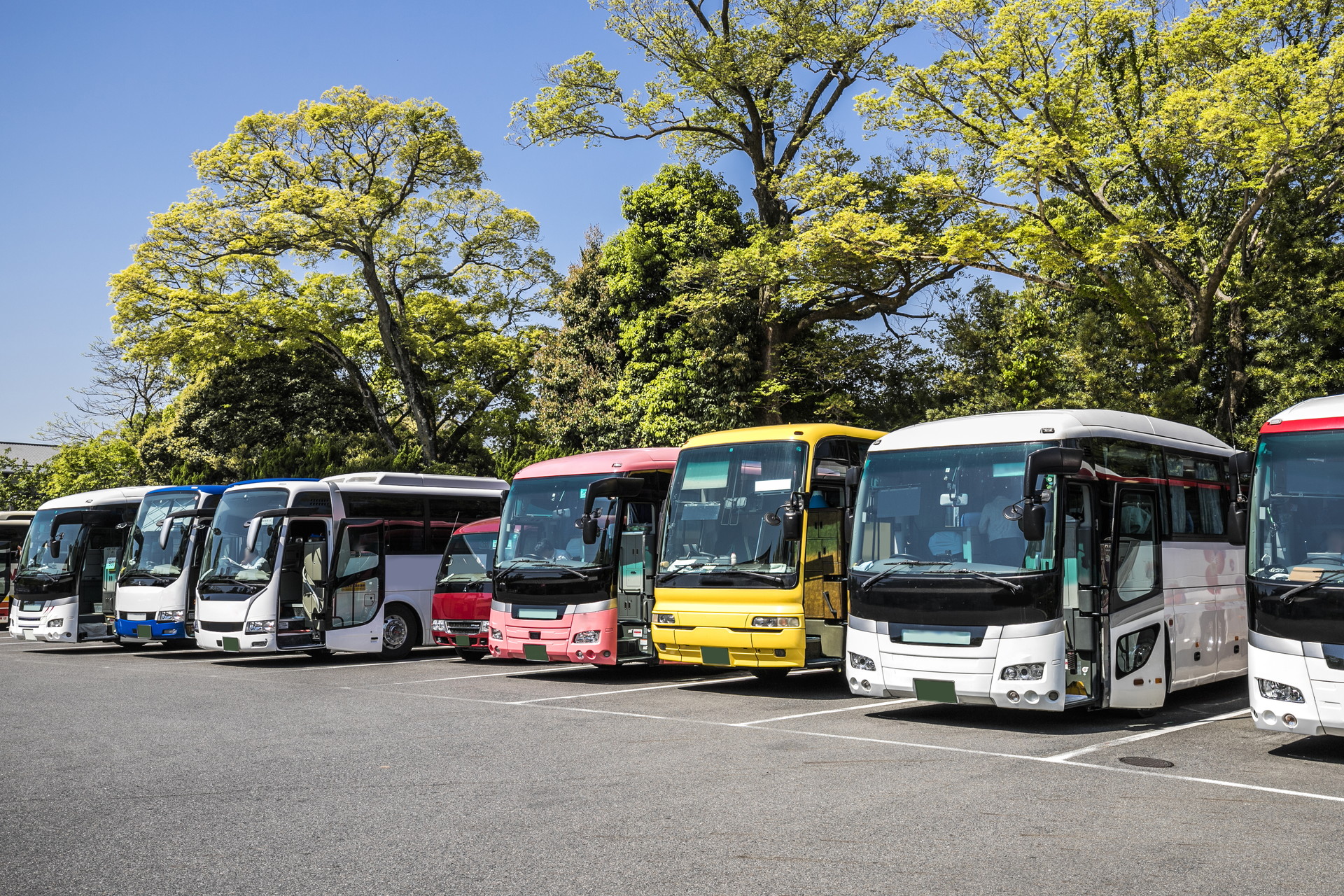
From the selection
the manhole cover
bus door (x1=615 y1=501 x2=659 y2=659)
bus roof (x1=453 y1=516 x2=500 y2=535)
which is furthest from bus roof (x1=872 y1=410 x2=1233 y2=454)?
bus roof (x1=453 y1=516 x2=500 y2=535)

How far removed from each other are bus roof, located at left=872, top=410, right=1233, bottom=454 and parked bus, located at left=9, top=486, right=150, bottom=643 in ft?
52.5

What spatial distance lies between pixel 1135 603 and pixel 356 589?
11.7m

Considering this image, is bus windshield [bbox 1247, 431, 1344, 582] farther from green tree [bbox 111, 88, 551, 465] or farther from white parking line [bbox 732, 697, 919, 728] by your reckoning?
green tree [bbox 111, 88, 551, 465]

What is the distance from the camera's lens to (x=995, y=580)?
Result: 9930mm

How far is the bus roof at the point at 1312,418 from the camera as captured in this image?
912cm

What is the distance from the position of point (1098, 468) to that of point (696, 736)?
4.44 metres

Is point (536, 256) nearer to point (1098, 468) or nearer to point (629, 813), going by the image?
point (1098, 468)

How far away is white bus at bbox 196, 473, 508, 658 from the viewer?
17031 millimetres

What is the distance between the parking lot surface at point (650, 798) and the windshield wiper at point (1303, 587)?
4.19 ft

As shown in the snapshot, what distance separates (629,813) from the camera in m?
6.88

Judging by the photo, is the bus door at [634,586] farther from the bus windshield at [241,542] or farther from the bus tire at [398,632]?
the bus windshield at [241,542]

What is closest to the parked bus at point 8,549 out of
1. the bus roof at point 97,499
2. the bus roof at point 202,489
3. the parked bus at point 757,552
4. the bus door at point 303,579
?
the bus roof at point 97,499

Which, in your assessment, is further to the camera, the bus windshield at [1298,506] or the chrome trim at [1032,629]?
the chrome trim at [1032,629]

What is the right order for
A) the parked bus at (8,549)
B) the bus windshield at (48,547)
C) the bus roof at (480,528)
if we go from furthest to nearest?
the parked bus at (8,549), the bus windshield at (48,547), the bus roof at (480,528)
